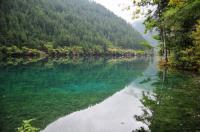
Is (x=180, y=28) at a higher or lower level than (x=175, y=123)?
higher

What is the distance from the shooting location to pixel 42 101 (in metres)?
19.2

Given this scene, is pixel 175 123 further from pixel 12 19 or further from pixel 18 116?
pixel 12 19

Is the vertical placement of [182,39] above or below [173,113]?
above

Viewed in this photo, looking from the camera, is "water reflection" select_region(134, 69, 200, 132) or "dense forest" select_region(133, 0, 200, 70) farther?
"dense forest" select_region(133, 0, 200, 70)

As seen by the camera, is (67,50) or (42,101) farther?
(67,50)

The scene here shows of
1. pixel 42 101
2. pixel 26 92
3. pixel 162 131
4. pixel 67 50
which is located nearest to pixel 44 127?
pixel 162 131

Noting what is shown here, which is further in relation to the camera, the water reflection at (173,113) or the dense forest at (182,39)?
the dense forest at (182,39)

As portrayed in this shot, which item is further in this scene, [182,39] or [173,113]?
[182,39]

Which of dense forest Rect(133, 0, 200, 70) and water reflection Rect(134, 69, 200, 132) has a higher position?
dense forest Rect(133, 0, 200, 70)

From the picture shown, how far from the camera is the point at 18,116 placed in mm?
14383

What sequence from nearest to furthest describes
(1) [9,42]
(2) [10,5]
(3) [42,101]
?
A: 1. (3) [42,101]
2. (1) [9,42]
3. (2) [10,5]

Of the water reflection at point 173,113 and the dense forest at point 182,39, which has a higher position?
the dense forest at point 182,39

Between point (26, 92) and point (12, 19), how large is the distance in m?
152

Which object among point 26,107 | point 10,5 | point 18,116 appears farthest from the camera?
point 10,5
